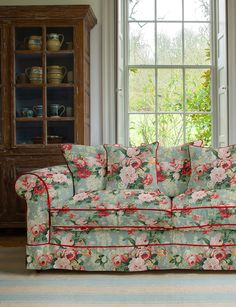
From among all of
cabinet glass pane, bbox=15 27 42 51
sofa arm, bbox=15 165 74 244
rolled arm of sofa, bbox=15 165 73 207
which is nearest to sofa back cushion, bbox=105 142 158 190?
rolled arm of sofa, bbox=15 165 73 207

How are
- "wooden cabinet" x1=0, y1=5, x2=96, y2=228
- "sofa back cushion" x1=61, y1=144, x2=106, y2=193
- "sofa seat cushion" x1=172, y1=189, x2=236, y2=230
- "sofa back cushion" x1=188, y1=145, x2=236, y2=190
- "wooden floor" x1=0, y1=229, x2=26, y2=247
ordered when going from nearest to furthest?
1. "sofa seat cushion" x1=172, y1=189, x2=236, y2=230
2. "sofa back cushion" x1=188, y1=145, x2=236, y2=190
3. "sofa back cushion" x1=61, y1=144, x2=106, y2=193
4. "wooden floor" x1=0, y1=229, x2=26, y2=247
5. "wooden cabinet" x1=0, y1=5, x2=96, y2=228

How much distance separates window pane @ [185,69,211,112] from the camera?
224 inches

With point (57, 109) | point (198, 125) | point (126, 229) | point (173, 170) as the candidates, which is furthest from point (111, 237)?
point (198, 125)

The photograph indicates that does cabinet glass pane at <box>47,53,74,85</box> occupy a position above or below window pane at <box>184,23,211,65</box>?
below

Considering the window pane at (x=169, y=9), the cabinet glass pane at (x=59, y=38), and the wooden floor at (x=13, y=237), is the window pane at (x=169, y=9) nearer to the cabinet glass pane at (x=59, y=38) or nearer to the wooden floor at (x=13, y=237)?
the cabinet glass pane at (x=59, y=38)

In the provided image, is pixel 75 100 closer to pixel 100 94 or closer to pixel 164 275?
pixel 100 94

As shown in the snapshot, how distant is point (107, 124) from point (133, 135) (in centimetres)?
45

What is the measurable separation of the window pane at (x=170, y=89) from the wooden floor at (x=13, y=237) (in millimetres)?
1982

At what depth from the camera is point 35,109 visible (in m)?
5.07

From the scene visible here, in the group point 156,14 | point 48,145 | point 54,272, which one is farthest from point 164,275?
point 156,14

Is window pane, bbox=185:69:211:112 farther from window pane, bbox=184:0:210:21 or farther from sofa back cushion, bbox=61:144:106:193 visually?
sofa back cushion, bbox=61:144:106:193

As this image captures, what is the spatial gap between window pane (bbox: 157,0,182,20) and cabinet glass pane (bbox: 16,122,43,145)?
183 cm

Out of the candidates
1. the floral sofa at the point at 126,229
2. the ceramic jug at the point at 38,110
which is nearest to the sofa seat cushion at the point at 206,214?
the floral sofa at the point at 126,229

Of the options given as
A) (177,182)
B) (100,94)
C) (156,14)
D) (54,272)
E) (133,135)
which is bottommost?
(54,272)
